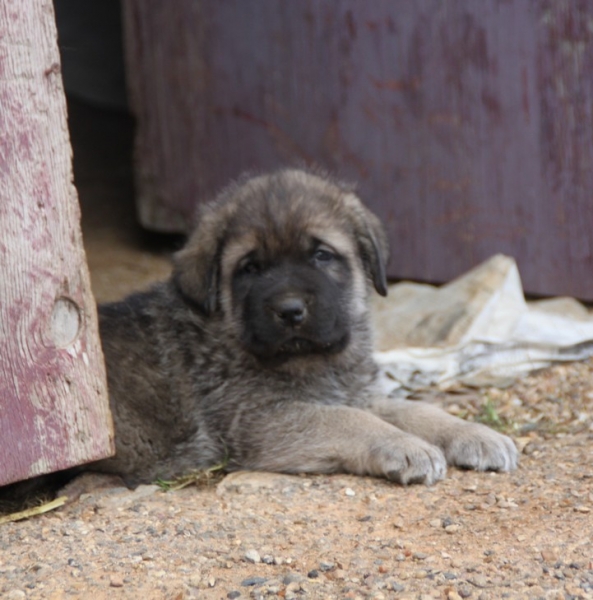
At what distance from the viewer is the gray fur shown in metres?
4.36

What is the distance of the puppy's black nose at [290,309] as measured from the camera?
4.22m

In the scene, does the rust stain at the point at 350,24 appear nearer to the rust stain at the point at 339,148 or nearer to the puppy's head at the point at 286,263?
the rust stain at the point at 339,148

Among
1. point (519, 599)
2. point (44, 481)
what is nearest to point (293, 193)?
point (44, 481)

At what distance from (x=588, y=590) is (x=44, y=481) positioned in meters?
2.49

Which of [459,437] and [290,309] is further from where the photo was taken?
[459,437]

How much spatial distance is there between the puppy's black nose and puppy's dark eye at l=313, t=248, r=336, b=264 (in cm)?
39

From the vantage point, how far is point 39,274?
3.71m

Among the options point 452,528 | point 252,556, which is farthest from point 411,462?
point 252,556

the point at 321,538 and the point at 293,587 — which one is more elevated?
the point at 293,587

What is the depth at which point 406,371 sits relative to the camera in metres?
5.78

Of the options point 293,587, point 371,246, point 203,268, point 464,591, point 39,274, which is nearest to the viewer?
point 464,591

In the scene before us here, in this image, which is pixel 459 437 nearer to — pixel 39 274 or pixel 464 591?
pixel 464 591

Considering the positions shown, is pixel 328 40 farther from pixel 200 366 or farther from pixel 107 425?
pixel 107 425

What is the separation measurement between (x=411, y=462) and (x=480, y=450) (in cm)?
38
